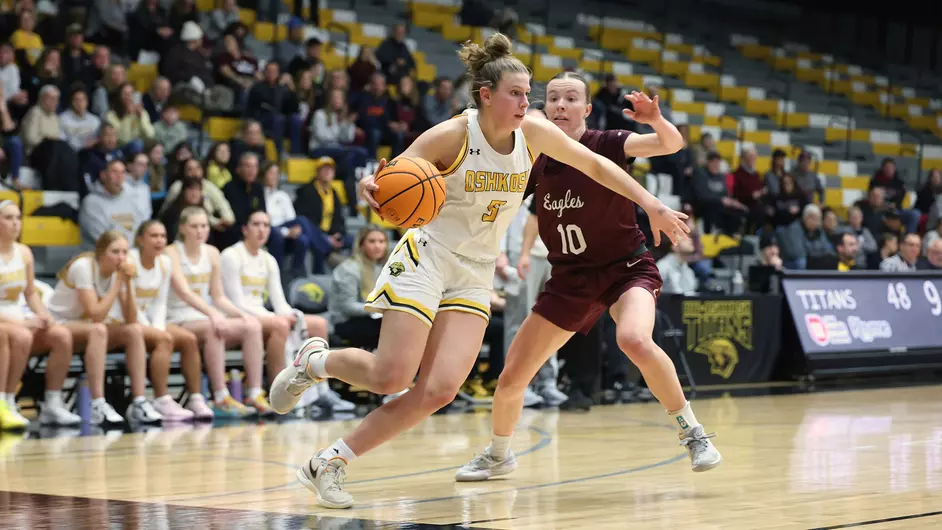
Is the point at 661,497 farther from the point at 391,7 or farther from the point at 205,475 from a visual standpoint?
the point at 391,7

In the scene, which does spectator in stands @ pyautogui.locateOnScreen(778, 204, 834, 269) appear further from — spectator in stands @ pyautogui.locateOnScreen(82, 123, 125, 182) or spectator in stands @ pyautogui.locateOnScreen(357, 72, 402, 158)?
spectator in stands @ pyautogui.locateOnScreen(82, 123, 125, 182)

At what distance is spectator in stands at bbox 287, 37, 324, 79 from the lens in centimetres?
1459

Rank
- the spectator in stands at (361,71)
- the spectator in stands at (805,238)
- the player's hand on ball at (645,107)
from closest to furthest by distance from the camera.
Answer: the player's hand on ball at (645,107) → the spectator in stands at (361,71) → the spectator in stands at (805,238)

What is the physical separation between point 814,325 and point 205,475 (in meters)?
8.28

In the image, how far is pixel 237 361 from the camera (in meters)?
10.3

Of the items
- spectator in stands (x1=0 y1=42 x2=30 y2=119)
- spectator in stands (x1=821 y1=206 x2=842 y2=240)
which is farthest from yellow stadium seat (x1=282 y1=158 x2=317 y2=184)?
spectator in stands (x1=821 y1=206 x2=842 y2=240)

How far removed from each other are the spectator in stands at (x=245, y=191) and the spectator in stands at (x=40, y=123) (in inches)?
68.1

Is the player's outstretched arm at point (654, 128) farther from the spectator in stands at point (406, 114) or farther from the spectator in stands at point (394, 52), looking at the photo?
the spectator in stands at point (394, 52)

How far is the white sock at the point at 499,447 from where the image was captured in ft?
18.8

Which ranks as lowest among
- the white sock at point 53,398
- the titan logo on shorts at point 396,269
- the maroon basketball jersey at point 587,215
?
the white sock at point 53,398

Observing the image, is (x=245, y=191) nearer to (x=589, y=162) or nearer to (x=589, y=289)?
(x=589, y=289)

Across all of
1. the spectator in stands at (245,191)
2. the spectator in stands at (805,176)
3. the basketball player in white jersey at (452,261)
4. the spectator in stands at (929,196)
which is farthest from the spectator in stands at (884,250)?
the basketball player in white jersey at (452,261)

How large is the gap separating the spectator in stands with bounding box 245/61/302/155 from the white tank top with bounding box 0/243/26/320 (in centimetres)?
508

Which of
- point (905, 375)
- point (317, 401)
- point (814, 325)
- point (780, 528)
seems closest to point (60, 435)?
point (317, 401)
